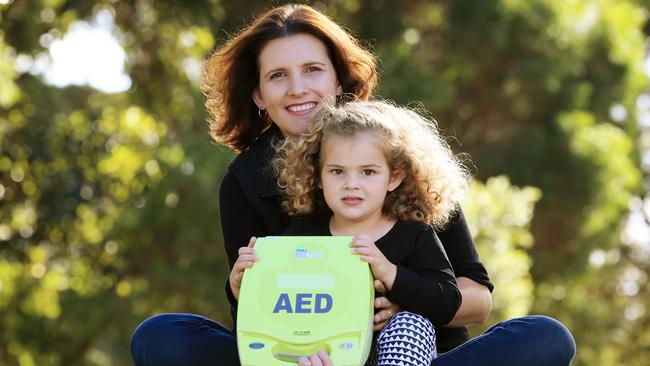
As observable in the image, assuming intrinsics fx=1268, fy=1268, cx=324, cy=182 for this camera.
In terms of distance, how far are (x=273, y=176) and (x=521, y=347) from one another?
3.56ft

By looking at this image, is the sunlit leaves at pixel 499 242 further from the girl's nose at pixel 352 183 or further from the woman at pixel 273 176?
the girl's nose at pixel 352 183

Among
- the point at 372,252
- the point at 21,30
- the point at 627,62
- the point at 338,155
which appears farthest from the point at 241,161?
the point at 627,62

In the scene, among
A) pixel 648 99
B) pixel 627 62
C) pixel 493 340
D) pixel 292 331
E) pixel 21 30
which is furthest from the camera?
pixel 648 99

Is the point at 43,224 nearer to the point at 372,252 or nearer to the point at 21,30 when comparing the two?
the point at 21,30

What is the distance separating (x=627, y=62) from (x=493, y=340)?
12.5 meters

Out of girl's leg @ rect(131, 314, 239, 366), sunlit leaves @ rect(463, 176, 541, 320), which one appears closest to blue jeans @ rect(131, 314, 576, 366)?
girl's leg @ rect(131, 314, 239, 366)

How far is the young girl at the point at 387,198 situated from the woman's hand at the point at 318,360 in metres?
0.18

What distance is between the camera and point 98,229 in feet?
45.3

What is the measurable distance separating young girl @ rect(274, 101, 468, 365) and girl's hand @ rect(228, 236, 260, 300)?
11.7 inches

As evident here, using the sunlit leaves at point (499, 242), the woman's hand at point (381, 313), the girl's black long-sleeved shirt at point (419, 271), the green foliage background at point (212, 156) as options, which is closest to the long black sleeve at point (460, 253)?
the girl's black long-sleeved shirt at point (419, 271)

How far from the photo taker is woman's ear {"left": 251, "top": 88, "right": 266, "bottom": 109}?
15.1ft

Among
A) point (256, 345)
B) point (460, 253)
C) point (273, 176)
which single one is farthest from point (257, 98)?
point (256, 345)

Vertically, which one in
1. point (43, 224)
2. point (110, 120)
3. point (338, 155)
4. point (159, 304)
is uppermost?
point (338, 155)

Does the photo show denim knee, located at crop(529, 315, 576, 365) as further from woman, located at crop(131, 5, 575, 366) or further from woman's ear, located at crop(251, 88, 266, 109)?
woman's ear, located at crop(251, 88, 266, 109)
